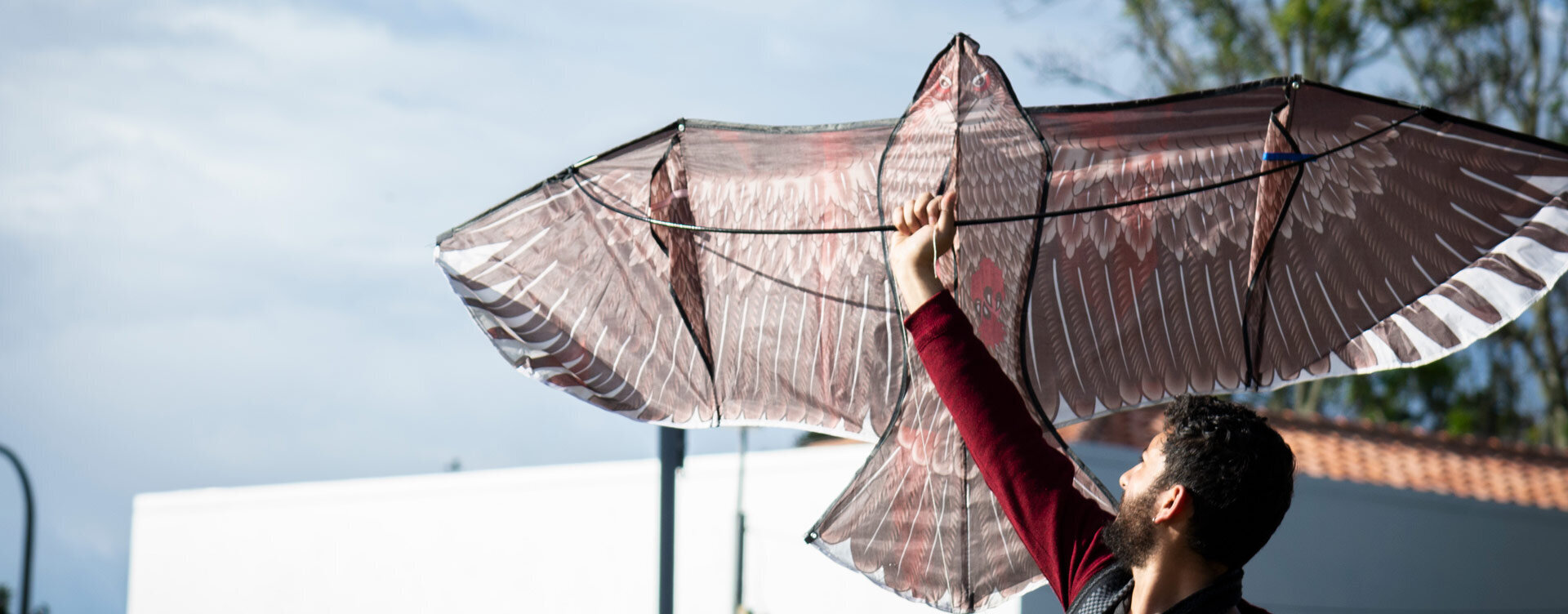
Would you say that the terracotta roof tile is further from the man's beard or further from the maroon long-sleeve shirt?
the man's beard

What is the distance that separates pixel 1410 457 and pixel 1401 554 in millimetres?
3527

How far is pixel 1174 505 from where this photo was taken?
71.0 inches

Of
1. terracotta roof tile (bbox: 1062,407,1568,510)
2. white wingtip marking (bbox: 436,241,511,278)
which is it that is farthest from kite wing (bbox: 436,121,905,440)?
terracotta roof tile (bbox: 1062,407,1568,510)

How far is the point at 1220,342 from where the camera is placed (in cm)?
238

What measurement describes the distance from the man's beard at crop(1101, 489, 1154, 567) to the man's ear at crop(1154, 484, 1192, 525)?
0.02 m

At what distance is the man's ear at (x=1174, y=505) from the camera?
A: 71.0 inches

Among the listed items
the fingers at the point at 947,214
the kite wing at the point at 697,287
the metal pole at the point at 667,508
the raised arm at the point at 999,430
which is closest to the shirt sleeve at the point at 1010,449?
the raised arm at the point at 999,430

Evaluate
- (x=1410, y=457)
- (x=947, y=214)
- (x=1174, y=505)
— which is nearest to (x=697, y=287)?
(x=947, y=214)

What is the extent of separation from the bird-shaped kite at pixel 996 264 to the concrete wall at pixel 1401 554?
7.60 meters

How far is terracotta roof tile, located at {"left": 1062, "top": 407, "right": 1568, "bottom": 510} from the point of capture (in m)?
13.5

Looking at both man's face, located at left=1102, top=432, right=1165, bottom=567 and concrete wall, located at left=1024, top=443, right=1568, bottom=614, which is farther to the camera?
concrete wall, located at left=1024, top=443, right=1568, bottom=614

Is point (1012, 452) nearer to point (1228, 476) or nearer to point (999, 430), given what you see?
point (999, 430)

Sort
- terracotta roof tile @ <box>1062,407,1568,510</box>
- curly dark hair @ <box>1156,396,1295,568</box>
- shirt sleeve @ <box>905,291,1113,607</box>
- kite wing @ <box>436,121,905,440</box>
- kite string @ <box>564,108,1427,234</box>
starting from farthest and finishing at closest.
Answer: terracotta roof tile @ <box>1062,407,1568,510</box> < kite wing @ <box>436,121,905,440</box> < kite string @ <box>564,108,1427,234</box> < shirt sleeve @ <box>905,291,1113,607</box> < curly dark hair @ <box>1156,396,1295,568</box>

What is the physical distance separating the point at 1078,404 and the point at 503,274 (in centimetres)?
111
